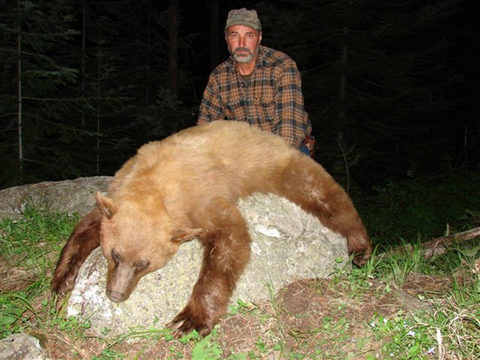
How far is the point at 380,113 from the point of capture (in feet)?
36.1

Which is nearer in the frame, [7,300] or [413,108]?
[7,300]

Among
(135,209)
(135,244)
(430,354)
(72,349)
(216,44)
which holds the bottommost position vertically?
Answer: (72,349)

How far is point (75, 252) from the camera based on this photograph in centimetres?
319

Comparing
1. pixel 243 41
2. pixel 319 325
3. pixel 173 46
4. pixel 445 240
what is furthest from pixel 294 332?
pixel 173 46

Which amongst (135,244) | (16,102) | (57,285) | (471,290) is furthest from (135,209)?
(16,102)

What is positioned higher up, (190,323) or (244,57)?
(244,57)

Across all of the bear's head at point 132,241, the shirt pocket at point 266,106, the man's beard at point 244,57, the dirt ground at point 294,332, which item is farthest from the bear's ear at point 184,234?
the man's beard at point 244,57

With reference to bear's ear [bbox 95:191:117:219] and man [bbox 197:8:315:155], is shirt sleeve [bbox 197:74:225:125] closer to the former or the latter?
man [bbox 197:8:315:155]

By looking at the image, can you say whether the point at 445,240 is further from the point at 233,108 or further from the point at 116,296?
the point at 116,296

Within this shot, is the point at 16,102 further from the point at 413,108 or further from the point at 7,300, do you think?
the point at 413,108

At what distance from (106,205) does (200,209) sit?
2.22 feet

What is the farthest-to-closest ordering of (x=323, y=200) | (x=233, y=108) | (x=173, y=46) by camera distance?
(x=173, y=46) → (x=233, y=108) → (x=323, y=200)

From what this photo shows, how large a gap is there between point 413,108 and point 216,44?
33.4ft

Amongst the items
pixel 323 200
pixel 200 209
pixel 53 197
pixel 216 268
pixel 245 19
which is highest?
pixel 245 19
